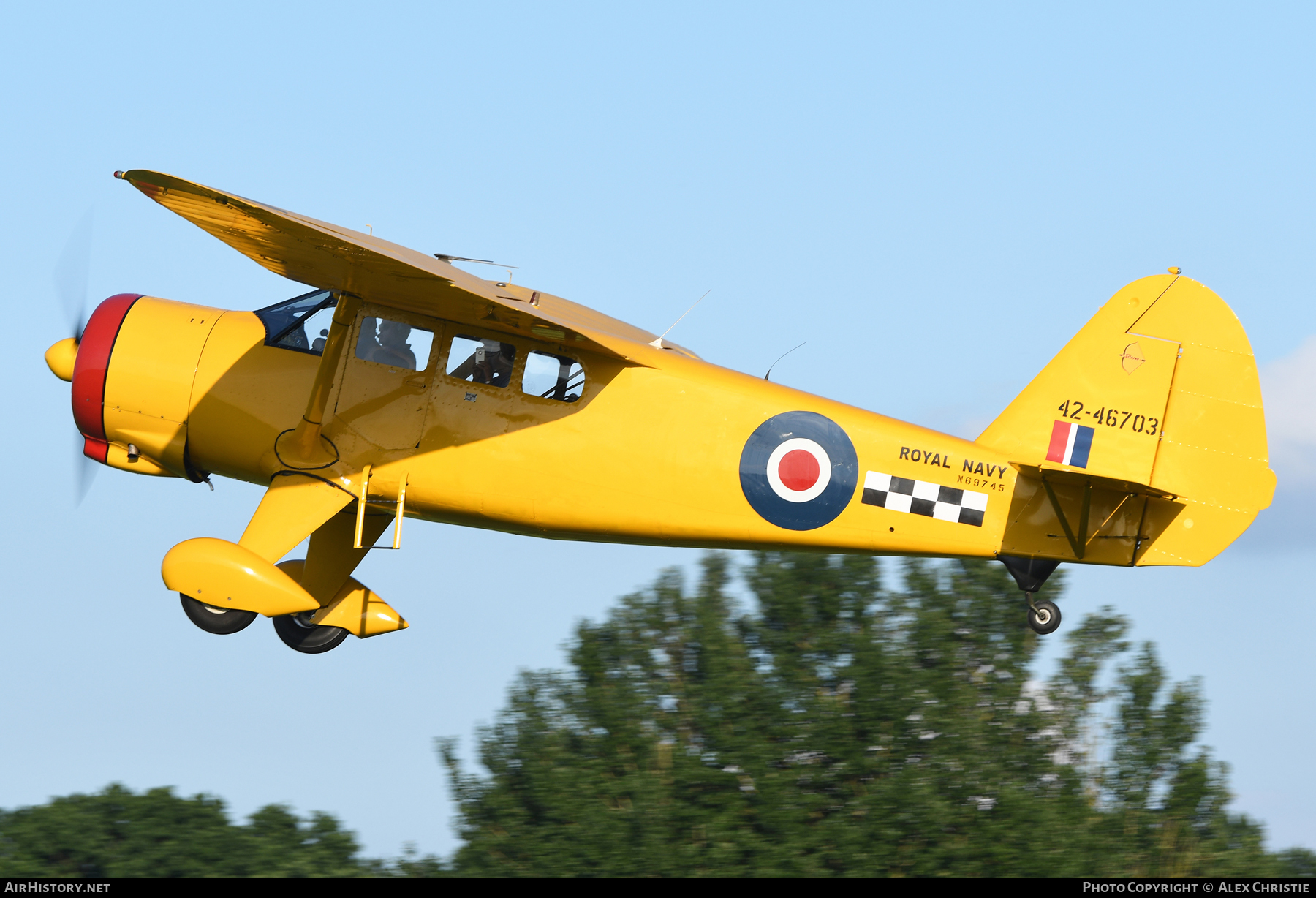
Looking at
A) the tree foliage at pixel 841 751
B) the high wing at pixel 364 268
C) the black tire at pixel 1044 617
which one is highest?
the high wing at pixel 364 268

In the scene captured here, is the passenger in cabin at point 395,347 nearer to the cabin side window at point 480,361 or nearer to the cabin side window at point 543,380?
the cabin side window at point 480,361

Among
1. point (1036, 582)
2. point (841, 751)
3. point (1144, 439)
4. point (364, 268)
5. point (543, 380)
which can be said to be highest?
point (364, 268)

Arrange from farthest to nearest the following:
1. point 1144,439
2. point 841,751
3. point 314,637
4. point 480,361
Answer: point 841,751 < point 314,637 < point 480,361 < point 1144,439

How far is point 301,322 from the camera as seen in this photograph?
9.42m

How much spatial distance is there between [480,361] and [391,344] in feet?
2.00

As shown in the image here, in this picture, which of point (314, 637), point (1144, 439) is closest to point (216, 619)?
point (314, 637)

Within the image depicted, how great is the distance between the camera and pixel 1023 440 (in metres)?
9.03

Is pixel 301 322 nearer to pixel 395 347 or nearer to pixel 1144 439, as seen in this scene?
pixel 395 347

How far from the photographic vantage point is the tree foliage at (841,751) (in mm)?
28344

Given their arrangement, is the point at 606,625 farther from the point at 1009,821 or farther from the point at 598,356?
the point at 598,356

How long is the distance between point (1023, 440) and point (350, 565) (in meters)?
4.89

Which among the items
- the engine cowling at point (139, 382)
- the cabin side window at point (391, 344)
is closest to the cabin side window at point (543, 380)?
the cabin side window at point (391, 344)

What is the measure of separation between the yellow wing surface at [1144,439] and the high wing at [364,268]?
2.60 metres
